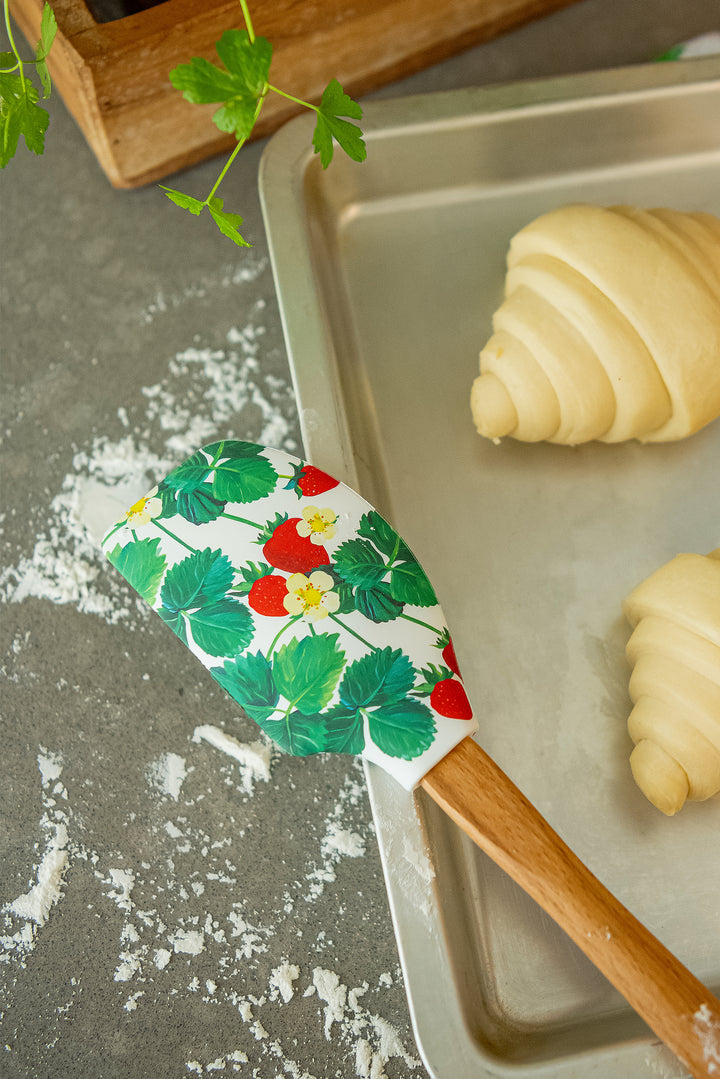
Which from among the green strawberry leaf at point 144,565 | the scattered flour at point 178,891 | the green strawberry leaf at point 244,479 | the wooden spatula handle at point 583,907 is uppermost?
the green strawberry leaf at point 244,479

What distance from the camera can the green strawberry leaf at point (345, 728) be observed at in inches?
20.2

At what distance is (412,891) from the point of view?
0.51m

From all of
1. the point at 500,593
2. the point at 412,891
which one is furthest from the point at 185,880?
the point at 500,593

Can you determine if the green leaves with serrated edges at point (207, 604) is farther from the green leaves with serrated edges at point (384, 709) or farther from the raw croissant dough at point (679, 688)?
the raw croissant dough at point (679, 688)

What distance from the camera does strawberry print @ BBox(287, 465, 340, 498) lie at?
0.57 m

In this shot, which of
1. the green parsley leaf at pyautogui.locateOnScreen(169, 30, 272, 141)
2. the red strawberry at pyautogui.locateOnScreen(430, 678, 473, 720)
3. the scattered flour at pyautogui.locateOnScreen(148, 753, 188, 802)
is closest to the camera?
the green parsley leaf at pyautogui.locateOnScreen(169, 30, 272, 141)

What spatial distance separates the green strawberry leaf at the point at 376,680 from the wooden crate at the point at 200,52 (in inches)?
20.7

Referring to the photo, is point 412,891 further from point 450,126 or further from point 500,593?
point 450,126

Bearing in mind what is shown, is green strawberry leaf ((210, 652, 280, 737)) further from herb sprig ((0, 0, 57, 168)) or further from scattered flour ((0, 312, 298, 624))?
herb sprig ((0, 0, 57, 168))

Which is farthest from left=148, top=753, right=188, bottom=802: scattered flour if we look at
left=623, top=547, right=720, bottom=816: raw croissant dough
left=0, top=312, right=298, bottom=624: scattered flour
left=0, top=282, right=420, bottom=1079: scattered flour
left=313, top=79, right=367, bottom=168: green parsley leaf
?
left=313, top=79, right=367, bottom=168: green parsley leaf

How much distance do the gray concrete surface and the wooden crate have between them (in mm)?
56

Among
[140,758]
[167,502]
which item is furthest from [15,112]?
[140,758]

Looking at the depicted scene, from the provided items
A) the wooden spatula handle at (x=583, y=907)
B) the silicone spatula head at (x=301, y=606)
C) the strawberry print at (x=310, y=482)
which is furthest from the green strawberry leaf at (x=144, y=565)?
the wooden spatula handle at (x=583, y=907)

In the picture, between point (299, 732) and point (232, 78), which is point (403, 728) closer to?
point (299, 732)
